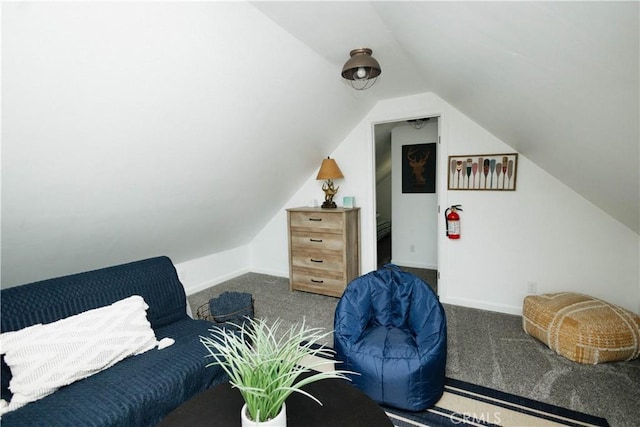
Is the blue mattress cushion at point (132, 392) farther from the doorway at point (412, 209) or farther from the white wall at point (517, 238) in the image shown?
the doorway at point (412, 209)

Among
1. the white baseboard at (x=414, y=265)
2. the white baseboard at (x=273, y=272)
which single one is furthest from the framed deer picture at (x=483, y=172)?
the white baseboard at (x=273, y=272)

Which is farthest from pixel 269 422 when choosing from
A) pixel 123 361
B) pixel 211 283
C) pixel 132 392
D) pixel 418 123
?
pixel 418 123

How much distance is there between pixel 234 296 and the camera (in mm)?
2977

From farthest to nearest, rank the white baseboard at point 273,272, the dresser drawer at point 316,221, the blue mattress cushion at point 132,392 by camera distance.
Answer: the white baseboard at point 273,272, the dresser drawer at point 316,221, the blue mattress cushion at point 132,392

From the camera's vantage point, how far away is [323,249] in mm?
3436

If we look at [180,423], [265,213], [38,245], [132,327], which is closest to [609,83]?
[180,423]

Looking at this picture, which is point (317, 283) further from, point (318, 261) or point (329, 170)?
point (329, 170)

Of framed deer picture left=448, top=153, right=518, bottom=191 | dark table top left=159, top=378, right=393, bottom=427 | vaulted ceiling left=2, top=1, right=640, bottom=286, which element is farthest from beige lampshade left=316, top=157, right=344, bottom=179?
dark table top left=159, top=378, right=393, bottom=427

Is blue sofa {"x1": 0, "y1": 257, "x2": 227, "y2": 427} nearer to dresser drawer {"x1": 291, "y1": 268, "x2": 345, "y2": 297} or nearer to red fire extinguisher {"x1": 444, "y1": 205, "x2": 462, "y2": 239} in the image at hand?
dresser drawer {"x1": 291, "y1": 268, "x2": 345, "y2": 297}

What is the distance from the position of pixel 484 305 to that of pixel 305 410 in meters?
2.61

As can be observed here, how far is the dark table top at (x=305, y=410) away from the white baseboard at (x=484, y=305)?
2.38m

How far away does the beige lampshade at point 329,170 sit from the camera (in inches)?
136

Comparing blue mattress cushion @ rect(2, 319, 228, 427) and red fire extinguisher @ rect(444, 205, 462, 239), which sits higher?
red fire extinguisher @ rect(444, 205, 462, 239)

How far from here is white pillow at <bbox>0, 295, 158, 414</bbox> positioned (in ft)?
4.36
